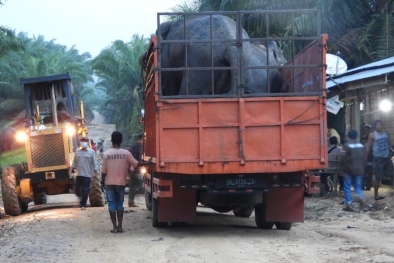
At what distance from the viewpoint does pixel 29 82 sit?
16.5 m

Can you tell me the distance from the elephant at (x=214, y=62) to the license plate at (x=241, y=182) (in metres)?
1.40

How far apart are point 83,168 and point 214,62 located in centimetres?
543

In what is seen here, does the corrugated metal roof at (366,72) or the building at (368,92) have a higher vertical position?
the corrugated metal roof at (366,72)

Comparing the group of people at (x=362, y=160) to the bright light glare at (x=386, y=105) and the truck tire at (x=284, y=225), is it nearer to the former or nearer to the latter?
the bright light glare at (x=386, y=105)

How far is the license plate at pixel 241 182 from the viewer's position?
10.9m

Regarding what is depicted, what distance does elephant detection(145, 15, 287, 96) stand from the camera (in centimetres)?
1142

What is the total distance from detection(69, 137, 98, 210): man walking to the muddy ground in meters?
0.79

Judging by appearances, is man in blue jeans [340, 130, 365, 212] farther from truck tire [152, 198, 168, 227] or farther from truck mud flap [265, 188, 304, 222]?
truck tire [152, 198, 168, 227]

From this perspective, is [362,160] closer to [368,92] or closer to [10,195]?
[368,92]

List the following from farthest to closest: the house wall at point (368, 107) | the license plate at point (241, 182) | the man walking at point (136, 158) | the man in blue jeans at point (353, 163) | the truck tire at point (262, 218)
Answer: the house wall at point (368, 107), the man walking at point (136, 158), the man in blue jeans at point (353, 163), the truck tire at point (262, 218), the license plate at point (241, 182)

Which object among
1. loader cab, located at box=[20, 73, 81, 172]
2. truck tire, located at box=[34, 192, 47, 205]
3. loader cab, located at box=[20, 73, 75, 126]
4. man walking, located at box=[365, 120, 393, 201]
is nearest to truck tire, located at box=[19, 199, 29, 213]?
truck tire, located at box=[34, 192, 47, 205]

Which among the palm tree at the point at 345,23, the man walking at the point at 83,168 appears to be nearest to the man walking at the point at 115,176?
the man walking at the point at 83,168

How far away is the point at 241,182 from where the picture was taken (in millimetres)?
10922

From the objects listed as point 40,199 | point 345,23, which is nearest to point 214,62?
point 40,199
